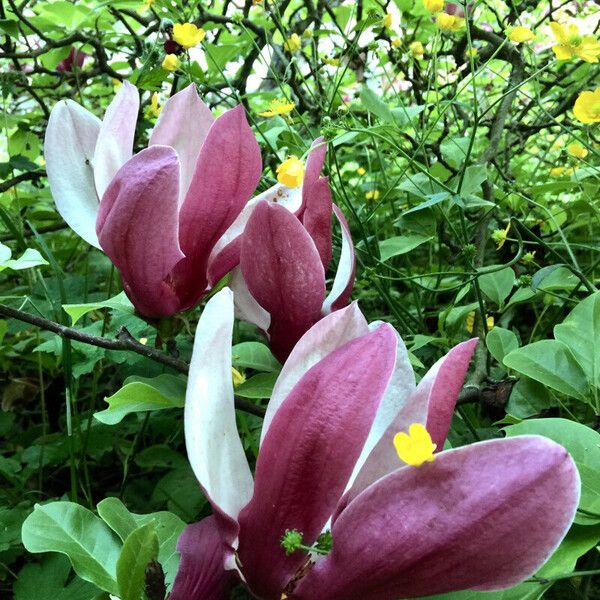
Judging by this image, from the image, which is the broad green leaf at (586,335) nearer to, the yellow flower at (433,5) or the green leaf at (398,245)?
the green leaf at (398,245)

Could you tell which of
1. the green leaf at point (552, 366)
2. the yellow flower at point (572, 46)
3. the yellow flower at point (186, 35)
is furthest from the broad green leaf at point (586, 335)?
the yellow flower at point (186, 35)

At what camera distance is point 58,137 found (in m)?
0.51

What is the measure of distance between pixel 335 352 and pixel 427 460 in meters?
0.06

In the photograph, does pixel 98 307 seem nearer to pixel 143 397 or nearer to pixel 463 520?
pixel 143 397

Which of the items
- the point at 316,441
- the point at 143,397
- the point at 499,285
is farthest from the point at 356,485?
the point at 499,285

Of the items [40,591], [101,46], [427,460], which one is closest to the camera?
[427,460]

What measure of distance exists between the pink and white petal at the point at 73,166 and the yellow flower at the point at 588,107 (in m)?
0.49

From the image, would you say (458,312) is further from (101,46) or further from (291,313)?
(101,46)

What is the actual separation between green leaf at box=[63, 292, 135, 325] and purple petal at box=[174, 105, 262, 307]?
6 centimetres

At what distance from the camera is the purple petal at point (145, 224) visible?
16.4 inches

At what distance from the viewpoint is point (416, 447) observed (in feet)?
0.94

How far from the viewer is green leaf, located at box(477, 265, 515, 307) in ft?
2.28

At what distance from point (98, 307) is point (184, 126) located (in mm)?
141

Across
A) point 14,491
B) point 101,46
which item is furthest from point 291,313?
point 101,46
